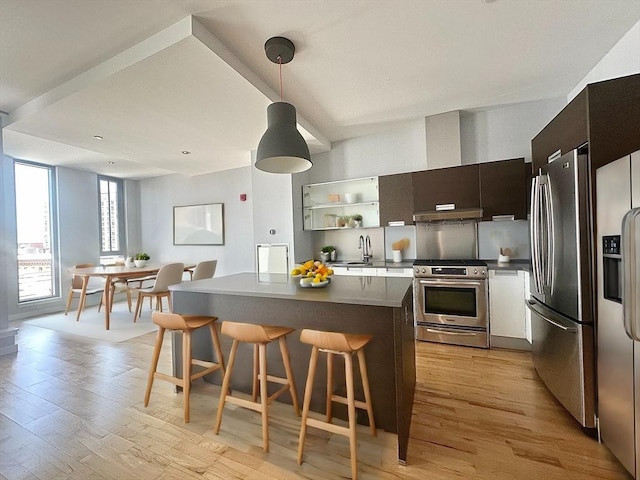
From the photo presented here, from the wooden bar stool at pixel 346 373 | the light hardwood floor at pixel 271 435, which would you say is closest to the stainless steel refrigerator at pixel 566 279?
the light hardwood floor at pixel 271 435

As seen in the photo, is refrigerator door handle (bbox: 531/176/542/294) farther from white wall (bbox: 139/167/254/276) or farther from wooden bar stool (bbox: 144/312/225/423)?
white wall (bbox: 139/167/254/276)

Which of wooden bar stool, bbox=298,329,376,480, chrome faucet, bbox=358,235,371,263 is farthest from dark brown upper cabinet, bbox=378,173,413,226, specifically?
wooden bar stool, bbox=298,329,376,480

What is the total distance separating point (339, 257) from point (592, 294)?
125 inches

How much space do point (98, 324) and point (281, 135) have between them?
14.4 ft

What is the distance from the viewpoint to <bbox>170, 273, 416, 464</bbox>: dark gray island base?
5.69 ft

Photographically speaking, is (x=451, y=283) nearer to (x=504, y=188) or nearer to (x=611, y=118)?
(x=504, y=188)

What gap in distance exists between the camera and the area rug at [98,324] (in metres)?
3.92

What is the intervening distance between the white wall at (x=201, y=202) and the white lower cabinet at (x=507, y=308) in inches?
159

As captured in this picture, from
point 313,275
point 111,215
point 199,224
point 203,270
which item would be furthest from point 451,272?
point 111,215

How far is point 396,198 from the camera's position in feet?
12.8

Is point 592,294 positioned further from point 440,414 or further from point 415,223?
point 415,223

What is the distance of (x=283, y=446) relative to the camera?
175cm

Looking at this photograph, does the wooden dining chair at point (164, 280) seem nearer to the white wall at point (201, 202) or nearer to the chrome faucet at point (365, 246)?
the white wall at point (201, 202)

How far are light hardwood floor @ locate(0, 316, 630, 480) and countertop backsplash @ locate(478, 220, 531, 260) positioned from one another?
142 centimetres
